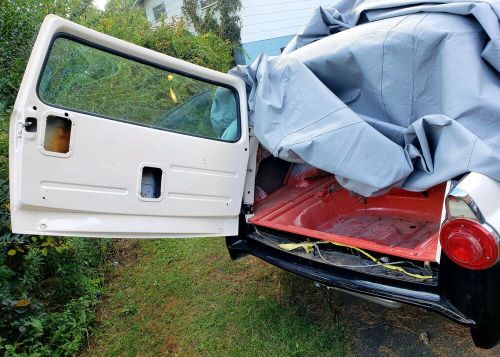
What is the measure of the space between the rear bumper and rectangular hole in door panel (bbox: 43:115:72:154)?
4.01 ft

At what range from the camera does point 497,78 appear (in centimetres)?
187

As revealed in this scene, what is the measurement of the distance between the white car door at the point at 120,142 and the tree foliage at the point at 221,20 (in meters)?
10.0

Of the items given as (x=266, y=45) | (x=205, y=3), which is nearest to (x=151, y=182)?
(x=266, y=45)

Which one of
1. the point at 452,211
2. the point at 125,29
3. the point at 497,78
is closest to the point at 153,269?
the point at 452,211

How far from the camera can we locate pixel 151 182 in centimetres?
236

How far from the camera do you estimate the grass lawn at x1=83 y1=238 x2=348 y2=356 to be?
104 inches

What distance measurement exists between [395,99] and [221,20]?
1102 cm

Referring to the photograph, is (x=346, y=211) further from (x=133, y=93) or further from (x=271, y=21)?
(x=271, y=21)

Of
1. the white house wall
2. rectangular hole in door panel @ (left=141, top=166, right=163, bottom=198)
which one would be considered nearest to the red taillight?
rectangular hole in door panel @ (left=141, top=166, right=163, bottom=198)

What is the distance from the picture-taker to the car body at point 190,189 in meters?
1.66

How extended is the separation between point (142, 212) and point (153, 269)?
162 cm

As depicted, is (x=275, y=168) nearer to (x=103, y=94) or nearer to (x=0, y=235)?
(x=103, y=94)

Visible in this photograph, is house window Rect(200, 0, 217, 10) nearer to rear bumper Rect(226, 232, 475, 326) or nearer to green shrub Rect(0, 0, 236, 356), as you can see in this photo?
green shrub Rect(0, 0, 236, 356)

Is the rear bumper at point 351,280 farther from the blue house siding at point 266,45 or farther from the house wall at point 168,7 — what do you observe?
the house wall at point 168,7
